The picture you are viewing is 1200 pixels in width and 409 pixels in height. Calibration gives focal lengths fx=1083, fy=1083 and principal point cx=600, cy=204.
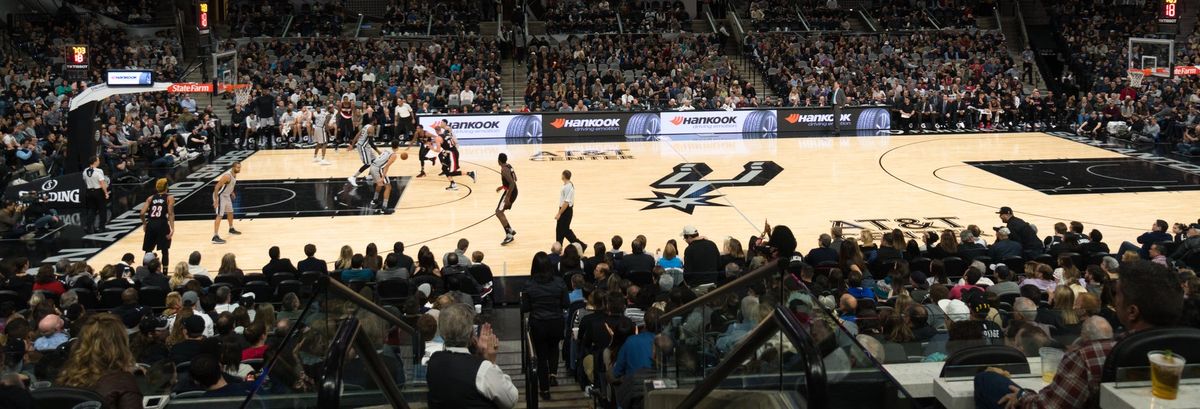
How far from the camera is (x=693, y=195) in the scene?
2233 centimetres

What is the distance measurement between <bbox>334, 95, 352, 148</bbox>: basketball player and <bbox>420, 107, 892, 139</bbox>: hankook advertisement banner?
207 centimetres

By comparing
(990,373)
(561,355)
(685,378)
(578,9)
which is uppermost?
(578,9)

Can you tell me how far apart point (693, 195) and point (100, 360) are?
16330mm

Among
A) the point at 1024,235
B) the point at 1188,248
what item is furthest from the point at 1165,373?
the point at 1024,235

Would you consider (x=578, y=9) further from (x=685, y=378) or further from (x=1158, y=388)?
(x=1158, y=388)

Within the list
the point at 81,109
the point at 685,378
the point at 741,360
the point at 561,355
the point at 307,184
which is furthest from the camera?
the point at 307,184

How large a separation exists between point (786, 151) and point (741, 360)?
24165mm

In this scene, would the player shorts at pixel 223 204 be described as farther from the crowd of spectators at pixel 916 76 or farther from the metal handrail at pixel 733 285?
the crowd of spectators at pixel 916 76

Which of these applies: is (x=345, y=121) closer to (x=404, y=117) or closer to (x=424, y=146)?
(x=404, y=117)

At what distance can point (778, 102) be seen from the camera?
36.4 meters

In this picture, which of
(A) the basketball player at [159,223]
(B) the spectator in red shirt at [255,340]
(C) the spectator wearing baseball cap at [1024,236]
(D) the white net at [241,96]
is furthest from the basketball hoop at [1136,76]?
(B) the spectator in red shirt at [255,340]

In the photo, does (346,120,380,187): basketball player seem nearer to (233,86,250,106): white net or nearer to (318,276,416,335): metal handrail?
(233,86,250,106): white net

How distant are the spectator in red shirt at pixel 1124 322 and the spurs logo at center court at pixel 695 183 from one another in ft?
53.4

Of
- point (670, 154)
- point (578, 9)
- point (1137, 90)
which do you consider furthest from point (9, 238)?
point (1137, 90)
